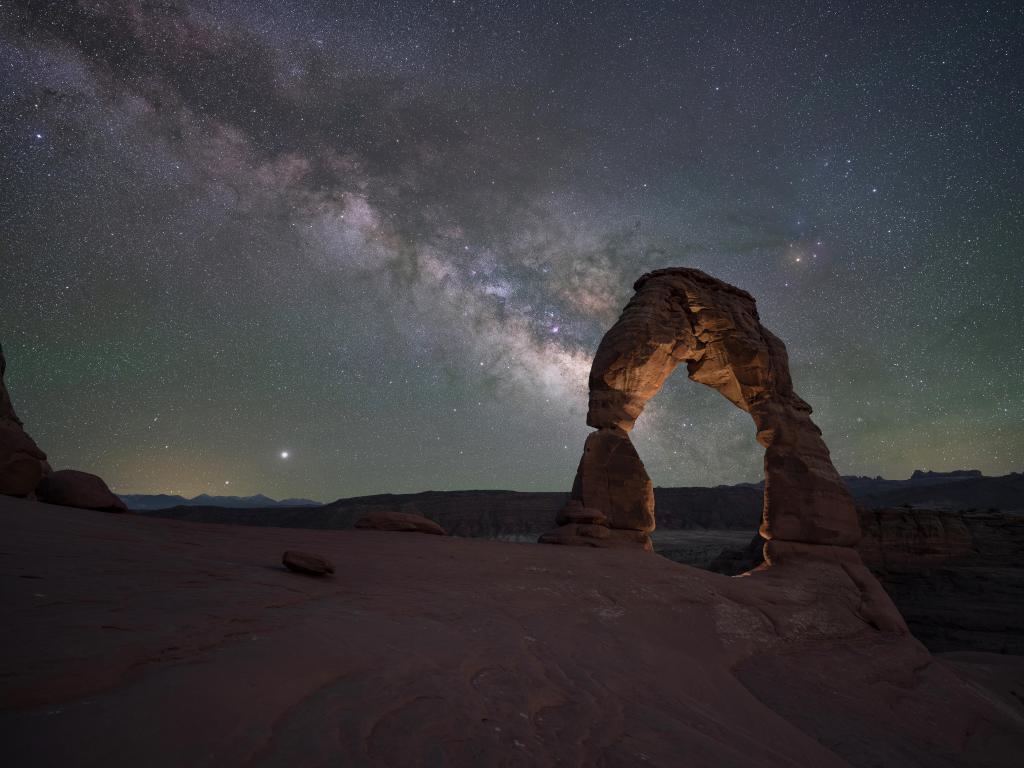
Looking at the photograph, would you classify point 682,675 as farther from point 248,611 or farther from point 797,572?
point 797,572

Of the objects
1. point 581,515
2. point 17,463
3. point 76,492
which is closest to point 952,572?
point 581,515

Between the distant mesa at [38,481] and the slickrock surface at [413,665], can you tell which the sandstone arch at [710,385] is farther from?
the distant mesa at [38,481]

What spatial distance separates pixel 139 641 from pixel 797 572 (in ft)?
41.4

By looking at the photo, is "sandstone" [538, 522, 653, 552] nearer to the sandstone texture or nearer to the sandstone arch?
the sandstone arch

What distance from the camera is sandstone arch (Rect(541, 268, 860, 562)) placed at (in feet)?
42.3

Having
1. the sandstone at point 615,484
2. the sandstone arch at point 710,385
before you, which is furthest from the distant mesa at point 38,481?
the sandstone at point 615,484

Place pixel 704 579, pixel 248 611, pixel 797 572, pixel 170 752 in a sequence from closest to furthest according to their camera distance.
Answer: pixel 170 752, pixel 248 611, pixel 704 579, pixel 797 572

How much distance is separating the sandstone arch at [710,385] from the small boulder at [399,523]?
3320 mm

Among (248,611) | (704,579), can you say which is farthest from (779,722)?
(248,611)

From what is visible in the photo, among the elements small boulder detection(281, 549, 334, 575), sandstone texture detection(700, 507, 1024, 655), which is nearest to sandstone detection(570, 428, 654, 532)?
small boulder detection(281, 549, 334, 575)

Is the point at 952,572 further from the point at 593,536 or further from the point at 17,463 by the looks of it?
the point at 17,463

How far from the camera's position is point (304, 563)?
4859 millimetres

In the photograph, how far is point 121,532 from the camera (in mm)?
5590

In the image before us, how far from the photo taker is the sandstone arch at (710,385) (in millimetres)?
12883
